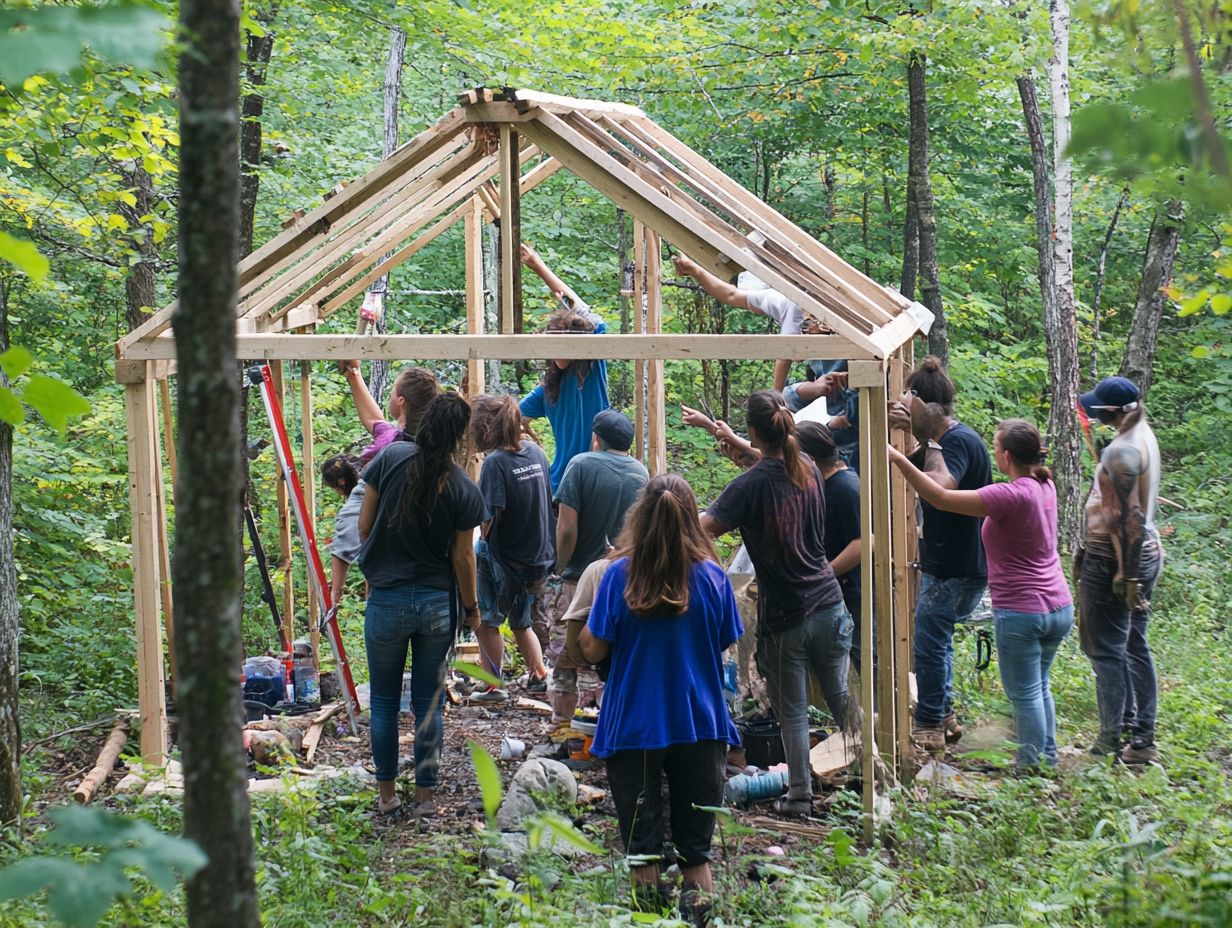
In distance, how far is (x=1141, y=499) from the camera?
17.6 ft

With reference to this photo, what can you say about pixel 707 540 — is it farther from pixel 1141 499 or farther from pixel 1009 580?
pixel 1141 499

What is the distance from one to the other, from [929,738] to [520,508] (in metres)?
2.57

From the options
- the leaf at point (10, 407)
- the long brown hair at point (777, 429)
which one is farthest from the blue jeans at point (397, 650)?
the leaf at point (10, 407)

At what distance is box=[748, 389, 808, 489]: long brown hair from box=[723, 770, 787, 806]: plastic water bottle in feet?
4.62

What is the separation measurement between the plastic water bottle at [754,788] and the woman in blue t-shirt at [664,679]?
127 cm

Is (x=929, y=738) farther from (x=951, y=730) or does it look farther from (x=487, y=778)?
(x=487, y=778)

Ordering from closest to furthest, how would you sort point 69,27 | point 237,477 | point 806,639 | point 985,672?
point 69,27
point 237,477
point 806,639
point 985,672

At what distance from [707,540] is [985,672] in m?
3.98

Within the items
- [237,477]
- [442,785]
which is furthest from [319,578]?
[237,477]

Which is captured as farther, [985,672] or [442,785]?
[985,672]

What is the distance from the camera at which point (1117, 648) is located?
553 centimetres

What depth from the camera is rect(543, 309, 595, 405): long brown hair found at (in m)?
6.54

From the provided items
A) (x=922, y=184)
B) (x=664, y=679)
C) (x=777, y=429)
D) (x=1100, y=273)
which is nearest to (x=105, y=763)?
(x=664, y=679)

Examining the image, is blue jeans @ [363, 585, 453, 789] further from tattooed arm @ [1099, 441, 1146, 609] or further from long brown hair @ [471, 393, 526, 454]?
tattooed arm @ [1099, 441, 1146, 609]
